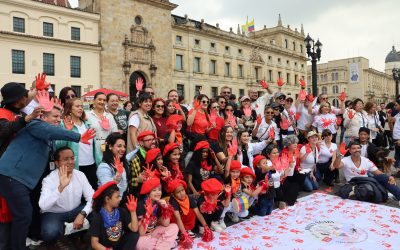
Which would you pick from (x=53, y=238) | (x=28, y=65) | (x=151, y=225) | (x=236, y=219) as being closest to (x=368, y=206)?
(x=236, y=219)

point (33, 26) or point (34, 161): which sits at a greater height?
point (33, 26)

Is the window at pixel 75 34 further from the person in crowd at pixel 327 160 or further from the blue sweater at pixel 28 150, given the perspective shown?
the blue sweater at pixel 28 150

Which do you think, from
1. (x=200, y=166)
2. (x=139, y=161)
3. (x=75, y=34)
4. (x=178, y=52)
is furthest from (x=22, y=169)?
(x=178, y=52)

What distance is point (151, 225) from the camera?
3.81 m

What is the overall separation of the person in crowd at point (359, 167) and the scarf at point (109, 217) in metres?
4.54

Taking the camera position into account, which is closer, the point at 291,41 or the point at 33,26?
the point at 33,26

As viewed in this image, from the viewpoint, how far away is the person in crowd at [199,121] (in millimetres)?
5617

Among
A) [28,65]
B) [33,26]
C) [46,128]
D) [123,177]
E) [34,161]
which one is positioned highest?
[33,26]

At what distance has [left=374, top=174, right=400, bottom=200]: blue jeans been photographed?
18.1 feet

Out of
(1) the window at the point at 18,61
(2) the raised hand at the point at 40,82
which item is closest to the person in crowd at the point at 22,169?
(2) the raised hand at the point at 40,82

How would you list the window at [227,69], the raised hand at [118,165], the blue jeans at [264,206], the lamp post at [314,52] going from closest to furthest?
1. the raised hand at [118,165]
2. the blue jeans at [264,206]
3. the lamp post at [314,52]
4. the window at [227,69]

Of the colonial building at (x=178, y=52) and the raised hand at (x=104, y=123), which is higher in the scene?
the colonial building at (x=178, y=52)

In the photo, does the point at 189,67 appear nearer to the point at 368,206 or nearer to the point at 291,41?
the point at 291,41

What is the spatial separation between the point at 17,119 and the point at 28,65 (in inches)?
867
